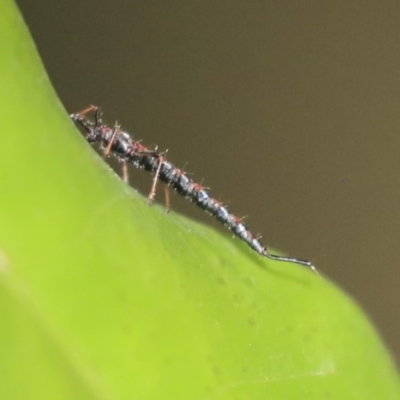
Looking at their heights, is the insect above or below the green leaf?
above

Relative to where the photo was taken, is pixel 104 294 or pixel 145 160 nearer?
pixel 104 294

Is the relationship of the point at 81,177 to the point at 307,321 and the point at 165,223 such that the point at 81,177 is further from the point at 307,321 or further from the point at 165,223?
the point at 307,321

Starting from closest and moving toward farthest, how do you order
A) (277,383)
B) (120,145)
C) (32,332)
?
(32,332) < (277,383) < (120,145)

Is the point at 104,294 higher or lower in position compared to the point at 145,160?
lower

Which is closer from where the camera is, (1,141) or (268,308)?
(1,141)

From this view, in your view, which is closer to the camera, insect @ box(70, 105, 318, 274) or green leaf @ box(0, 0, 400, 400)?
green leaf @ box(0, 0, 400, 400)

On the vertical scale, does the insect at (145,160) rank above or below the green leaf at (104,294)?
above

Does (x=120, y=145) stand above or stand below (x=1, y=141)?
above

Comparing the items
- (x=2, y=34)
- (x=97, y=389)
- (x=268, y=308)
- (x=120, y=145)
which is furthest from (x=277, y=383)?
(x=120, y=145)
